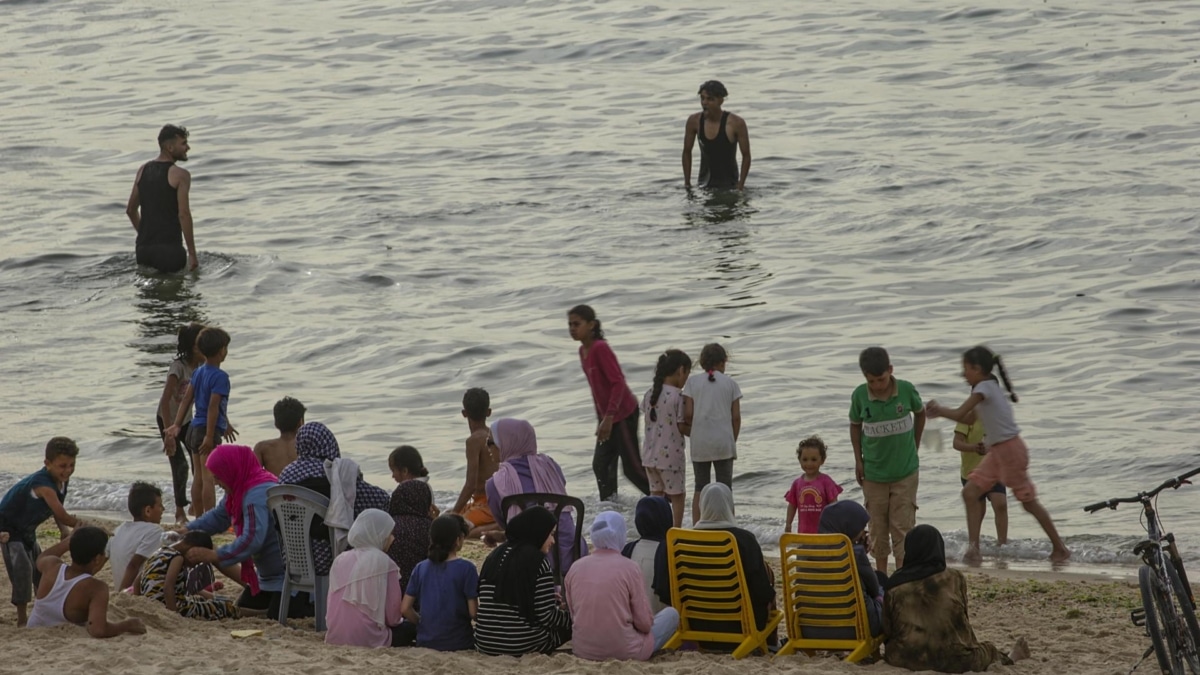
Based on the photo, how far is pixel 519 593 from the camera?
6.92m

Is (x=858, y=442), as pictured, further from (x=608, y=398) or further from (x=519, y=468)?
(x=608, y=398)

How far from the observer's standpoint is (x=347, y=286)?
727 inches

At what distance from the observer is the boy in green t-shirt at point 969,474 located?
9.45m

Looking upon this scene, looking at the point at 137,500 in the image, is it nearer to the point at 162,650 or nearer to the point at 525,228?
the point at 162,650

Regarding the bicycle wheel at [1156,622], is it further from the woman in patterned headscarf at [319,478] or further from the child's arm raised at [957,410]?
the woman in patterned headscarf at [319,478]

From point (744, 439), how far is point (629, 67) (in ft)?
62.0

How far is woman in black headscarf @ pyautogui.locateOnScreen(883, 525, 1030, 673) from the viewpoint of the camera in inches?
260

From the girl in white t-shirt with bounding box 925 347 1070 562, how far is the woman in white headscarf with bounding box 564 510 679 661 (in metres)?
2.50

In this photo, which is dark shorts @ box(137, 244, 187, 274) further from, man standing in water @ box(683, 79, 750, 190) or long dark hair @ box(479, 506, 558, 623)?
long dark hair @ box(479, 506, 558, 623)

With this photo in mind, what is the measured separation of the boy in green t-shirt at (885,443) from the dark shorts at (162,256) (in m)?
10.2

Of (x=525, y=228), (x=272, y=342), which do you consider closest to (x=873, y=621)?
(x=272, y=342)

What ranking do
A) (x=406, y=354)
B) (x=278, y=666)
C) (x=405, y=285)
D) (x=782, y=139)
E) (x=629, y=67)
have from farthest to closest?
(x=629, y=67), (x=782, y=139), (x=405, y=285), (x=406, y=354), (x=278, y=666)

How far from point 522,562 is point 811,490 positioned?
91.6 inches

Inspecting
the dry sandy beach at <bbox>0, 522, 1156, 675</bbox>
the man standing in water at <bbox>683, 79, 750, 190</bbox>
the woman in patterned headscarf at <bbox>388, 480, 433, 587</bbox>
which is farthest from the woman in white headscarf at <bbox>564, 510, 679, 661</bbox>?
the man standing in water at <bbox>683, 79, 750, 190</bbox>
